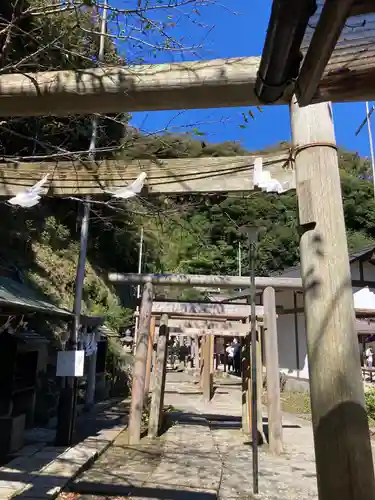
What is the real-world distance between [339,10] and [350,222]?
139 ft

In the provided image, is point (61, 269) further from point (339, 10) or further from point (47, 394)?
point (339, 10)

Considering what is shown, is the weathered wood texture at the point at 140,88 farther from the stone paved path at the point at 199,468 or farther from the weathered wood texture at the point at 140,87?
the stone paved path at the point at 199,468

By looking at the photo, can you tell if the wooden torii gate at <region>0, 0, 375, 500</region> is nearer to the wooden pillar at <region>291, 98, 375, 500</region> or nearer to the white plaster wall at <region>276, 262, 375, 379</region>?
the wooden pillar at <region>291, 98, 375, 500</region>

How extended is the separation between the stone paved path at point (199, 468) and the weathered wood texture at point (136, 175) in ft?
12.1

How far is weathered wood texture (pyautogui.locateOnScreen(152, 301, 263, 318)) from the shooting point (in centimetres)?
945

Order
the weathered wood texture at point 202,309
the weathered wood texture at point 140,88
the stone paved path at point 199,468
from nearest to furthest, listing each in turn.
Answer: the weathered wood texture at point 140,88
the stone paved path at point 199,468
the weathered wood texture at point 202,309

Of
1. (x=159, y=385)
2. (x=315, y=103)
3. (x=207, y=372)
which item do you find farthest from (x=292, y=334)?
(x=315, y=103)

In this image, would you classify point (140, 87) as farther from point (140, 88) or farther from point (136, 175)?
point (136, 175)

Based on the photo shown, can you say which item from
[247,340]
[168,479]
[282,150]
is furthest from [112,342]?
[282,150]

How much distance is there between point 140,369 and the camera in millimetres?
8547

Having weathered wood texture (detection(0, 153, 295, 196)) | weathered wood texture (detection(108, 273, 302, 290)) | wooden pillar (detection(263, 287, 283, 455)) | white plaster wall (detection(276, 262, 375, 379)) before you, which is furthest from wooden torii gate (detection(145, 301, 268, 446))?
white plaster wall (detection(276, 262, 375, 379))

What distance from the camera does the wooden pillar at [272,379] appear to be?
26.2ft

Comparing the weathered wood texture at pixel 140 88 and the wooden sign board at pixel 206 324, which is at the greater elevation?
the weathered wood texture at pixel 140 88

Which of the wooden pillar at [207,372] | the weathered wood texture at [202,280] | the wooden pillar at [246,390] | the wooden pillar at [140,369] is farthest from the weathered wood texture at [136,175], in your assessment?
the wooden pillar at [207,372]
